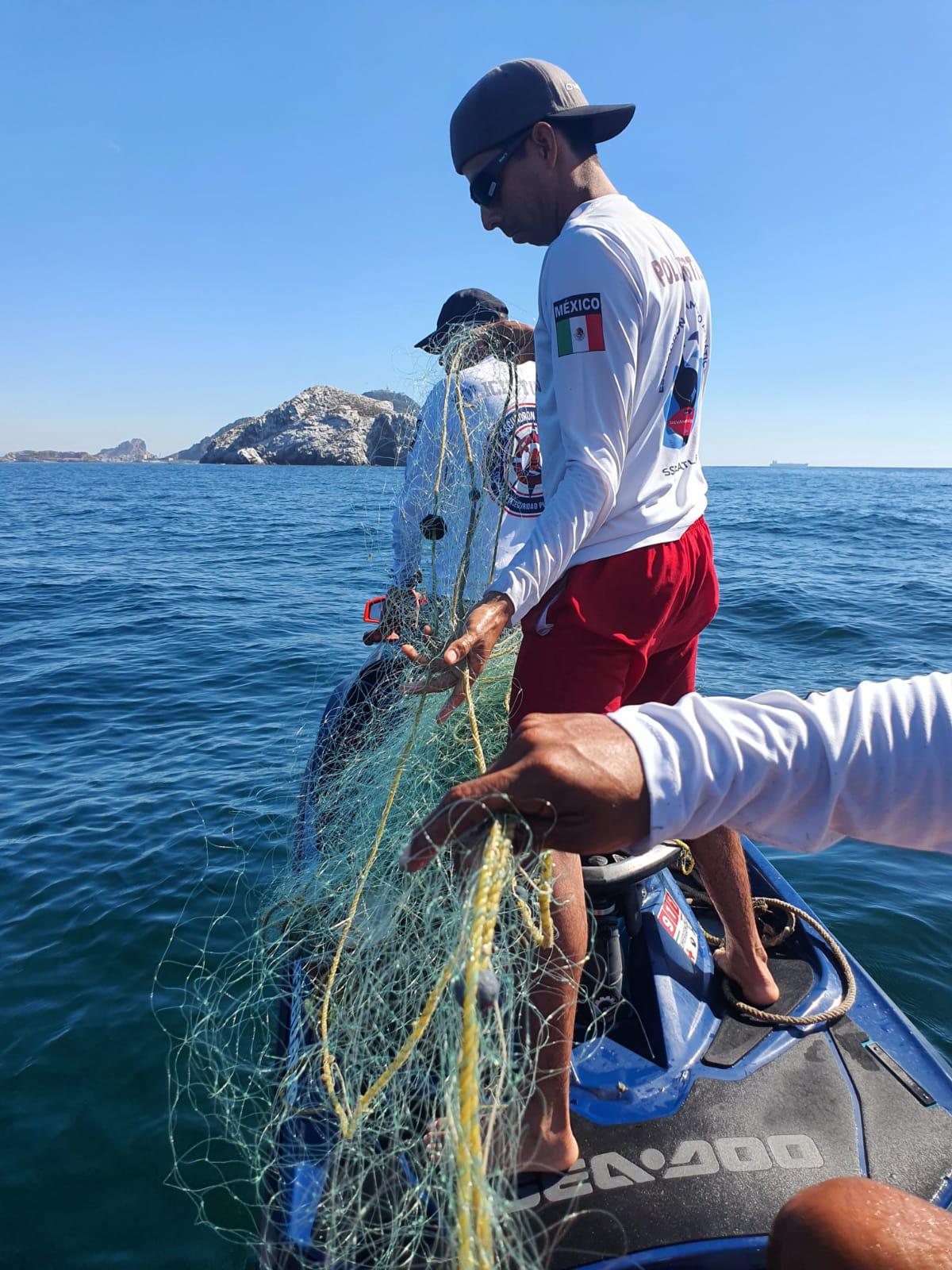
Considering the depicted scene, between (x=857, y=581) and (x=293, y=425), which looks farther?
(x=293, y=425)

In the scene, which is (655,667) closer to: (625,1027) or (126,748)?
(625,1027)

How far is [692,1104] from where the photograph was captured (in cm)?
223

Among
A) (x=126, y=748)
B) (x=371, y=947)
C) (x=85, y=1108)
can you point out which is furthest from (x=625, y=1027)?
(x=126, y=748)

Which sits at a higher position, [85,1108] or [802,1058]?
[802,1058]

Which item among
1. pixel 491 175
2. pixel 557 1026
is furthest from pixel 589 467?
pixel 557 1026

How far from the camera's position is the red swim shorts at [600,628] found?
2.24m

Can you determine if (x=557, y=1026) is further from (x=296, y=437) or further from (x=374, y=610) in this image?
(x=296, y=437)

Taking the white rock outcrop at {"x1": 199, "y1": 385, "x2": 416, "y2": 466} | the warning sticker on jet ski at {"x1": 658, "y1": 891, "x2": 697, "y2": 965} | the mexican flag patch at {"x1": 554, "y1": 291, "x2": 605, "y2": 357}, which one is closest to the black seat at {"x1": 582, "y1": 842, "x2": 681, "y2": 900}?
the warning sticker on jet ski at {"x1": 658, "y1": 891, "x2": 697, "y2": 965}

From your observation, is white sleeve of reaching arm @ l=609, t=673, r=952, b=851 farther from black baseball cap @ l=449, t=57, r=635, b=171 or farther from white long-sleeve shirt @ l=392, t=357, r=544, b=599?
white long-sleeve shirt @ l=392, t=357, r=544, b=599

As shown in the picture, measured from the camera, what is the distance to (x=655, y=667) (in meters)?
2.60

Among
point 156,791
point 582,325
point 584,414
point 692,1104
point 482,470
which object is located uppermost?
point 582,325

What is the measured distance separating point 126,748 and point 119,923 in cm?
301

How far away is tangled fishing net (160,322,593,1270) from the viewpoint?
1.21 metres

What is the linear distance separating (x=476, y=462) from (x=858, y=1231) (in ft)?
8.71
